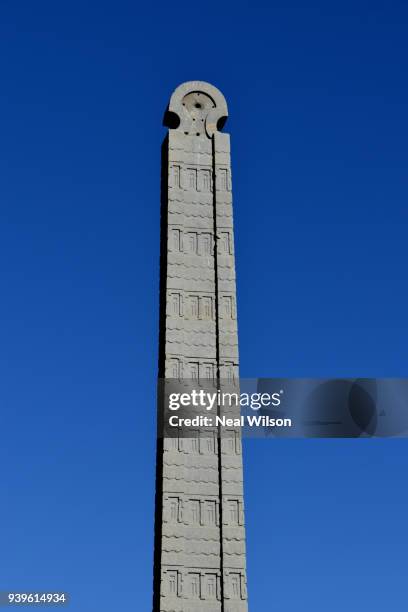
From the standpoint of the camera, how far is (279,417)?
28.3 metres

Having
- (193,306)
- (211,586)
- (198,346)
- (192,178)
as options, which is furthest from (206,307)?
(211,586)

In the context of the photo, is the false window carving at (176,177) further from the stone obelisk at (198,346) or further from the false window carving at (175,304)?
the false window carving at (175,304)

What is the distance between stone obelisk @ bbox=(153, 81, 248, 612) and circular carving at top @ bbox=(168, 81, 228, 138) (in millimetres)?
30

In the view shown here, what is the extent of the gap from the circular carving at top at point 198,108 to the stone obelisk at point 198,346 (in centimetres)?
3

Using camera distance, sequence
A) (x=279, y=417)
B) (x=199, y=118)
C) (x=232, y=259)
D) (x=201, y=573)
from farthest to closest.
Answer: (x=199, y=118), (x=232, y=259), (x=279, y=417), (x=201, y=573)

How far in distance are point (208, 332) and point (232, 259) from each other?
95.2 inches

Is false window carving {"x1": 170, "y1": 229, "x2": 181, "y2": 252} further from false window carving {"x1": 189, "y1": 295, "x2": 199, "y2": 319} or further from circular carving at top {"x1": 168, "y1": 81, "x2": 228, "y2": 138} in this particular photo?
circular carving at top {"x1": 168, "y1": 81, "x2": 228, "y2": 138}

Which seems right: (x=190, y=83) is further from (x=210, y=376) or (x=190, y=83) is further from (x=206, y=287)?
(x=210, y=376)

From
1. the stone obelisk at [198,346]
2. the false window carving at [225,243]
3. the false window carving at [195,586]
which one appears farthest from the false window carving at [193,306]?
the false window carving at [195,586]

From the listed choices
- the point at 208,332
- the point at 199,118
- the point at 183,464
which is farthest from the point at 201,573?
the point at 199,118

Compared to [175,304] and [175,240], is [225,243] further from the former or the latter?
[175,304]

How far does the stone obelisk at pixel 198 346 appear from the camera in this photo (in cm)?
2653

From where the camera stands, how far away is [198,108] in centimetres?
3231

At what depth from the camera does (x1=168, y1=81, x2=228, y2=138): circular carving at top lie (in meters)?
32.1
